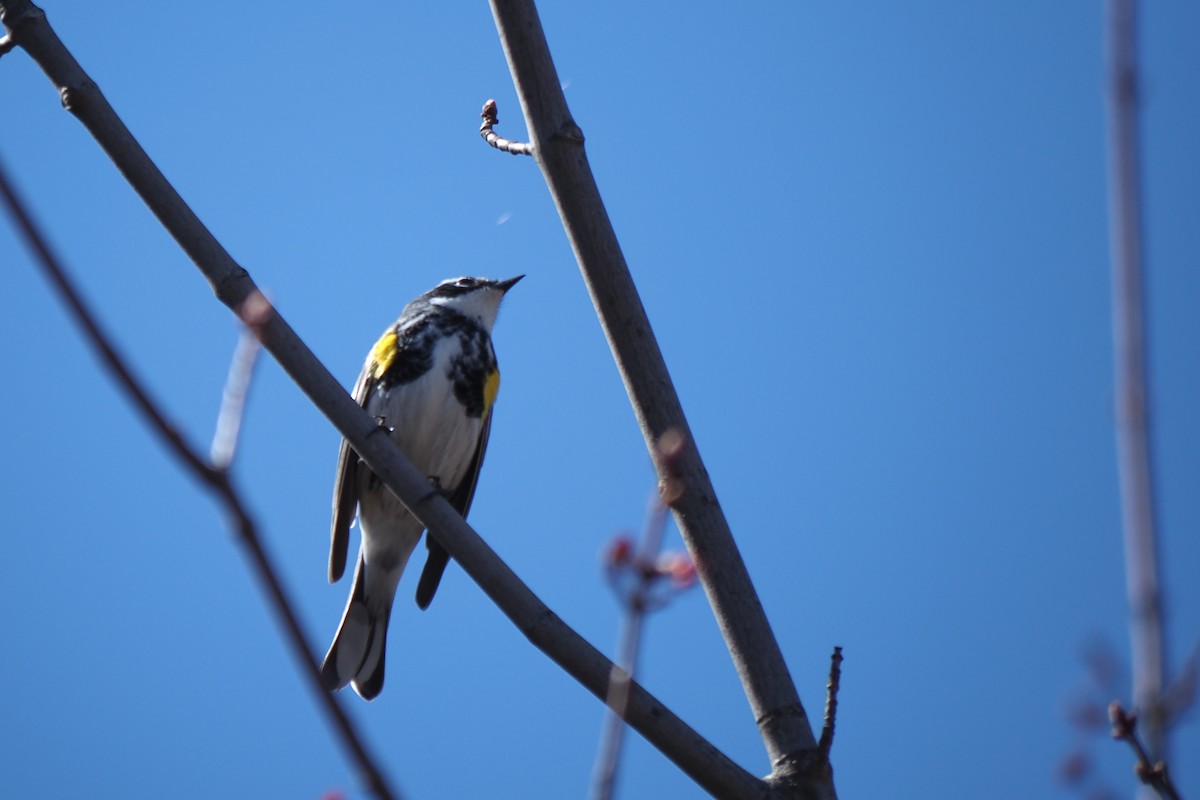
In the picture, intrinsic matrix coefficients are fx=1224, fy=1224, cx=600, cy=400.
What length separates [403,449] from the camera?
565cm

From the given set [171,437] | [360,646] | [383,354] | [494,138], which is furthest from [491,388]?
[171,437]

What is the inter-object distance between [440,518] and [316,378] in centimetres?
48

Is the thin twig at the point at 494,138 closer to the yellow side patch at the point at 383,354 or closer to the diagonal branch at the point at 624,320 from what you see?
the diagonal branch at the point at 624,320

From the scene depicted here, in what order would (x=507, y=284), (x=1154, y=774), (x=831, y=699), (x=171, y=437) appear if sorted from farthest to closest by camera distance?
(x=507, y=284) → (x=831, y=699) → (x=1154, y=774) → (x=171, y=437)

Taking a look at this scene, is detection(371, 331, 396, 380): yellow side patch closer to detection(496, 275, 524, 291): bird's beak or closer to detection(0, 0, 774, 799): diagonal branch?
detection(496, 275, 524, 291): bird's beak

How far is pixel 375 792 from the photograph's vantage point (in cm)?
95

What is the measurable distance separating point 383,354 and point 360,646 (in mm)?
1381

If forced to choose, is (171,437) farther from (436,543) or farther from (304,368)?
(436,543)

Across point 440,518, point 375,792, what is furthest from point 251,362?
point 440,518

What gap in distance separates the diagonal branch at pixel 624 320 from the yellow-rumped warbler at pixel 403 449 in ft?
8.53

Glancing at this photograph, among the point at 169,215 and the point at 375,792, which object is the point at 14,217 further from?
the point at 169,215

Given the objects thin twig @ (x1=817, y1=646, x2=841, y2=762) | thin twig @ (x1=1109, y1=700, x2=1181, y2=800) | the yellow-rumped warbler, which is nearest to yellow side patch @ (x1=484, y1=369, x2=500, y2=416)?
the yellow-rumped warbler

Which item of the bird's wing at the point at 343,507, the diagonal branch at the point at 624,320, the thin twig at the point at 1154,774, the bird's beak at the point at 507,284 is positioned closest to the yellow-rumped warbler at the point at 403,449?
the bird's wing at the point at 343,507

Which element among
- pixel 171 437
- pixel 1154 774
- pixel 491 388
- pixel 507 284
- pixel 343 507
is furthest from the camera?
pixel 507 284
